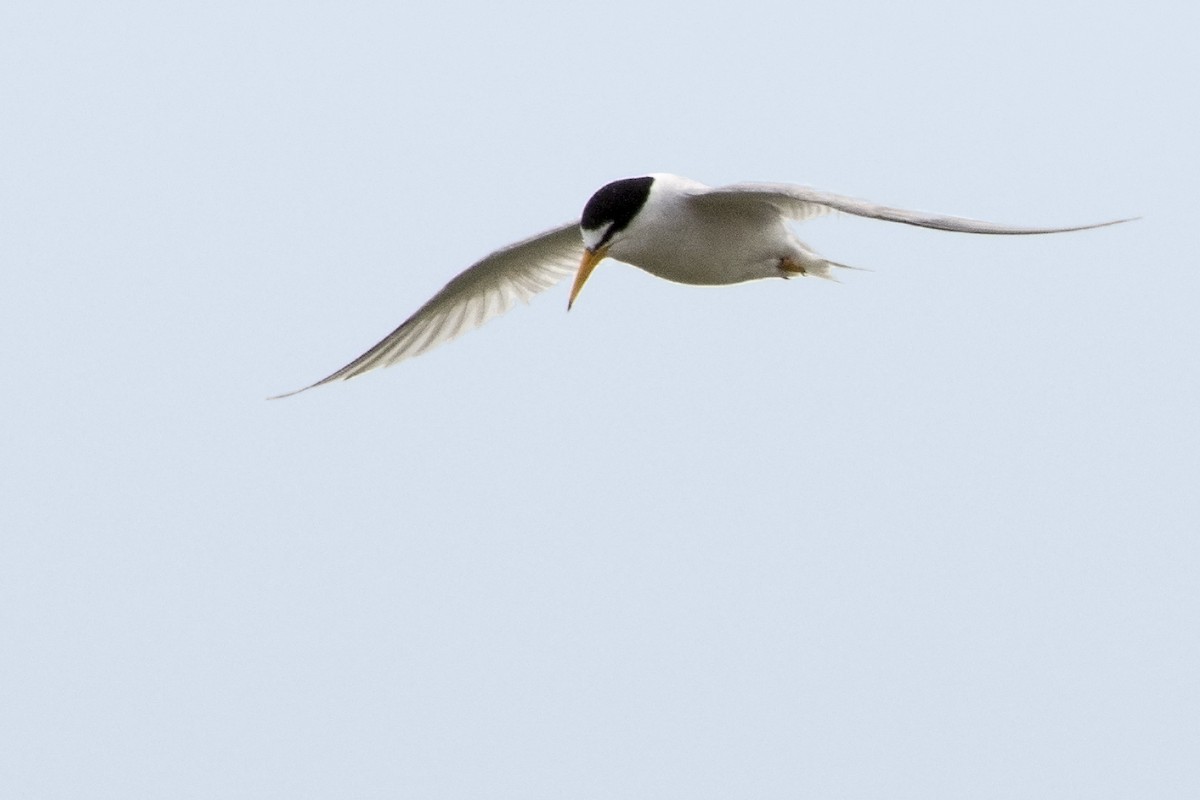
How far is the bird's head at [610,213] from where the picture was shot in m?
7.05

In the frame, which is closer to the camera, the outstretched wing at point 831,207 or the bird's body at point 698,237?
the outstretched wing at point 831,207

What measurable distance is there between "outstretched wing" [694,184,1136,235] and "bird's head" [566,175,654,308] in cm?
Answer: 26

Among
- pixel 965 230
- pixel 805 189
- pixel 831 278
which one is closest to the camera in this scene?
pixel 965 230

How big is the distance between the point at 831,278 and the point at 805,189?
136cm

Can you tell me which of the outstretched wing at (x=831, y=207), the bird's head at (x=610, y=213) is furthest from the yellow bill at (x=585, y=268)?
the outstretched wing at (x=831, y=207)

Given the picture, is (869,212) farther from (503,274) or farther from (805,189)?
(503,274)

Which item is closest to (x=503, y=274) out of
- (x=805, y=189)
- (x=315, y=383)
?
(x=315, y=383)

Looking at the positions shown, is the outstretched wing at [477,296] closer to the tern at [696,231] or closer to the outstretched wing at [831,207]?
the tern at [696,231]

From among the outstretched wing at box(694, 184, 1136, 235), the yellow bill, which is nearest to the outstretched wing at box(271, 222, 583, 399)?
the yellow bill

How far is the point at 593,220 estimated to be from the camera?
23.3ft

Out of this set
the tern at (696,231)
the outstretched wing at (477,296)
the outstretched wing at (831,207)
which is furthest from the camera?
the outstretched wing at (477,296)

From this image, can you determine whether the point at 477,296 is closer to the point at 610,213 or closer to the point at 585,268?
the point at 585,268

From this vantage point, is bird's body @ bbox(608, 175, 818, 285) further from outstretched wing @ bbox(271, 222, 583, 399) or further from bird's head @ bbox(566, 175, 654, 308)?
outstretched wing @ bbox(271, 222, 583, 399)

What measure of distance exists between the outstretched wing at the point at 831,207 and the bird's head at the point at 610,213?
0.26 m
